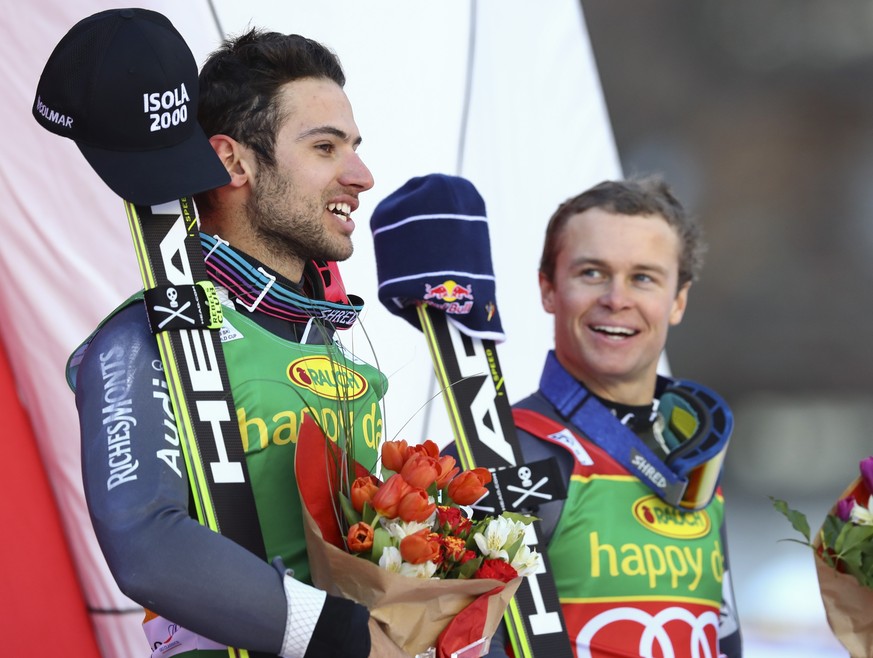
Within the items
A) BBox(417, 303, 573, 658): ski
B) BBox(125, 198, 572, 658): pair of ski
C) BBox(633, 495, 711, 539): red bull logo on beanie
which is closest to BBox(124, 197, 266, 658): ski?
BBox(125, 198, 572, 658): pair of ski

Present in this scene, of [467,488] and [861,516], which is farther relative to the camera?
[861,516]

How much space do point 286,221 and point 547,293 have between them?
31.7 inches

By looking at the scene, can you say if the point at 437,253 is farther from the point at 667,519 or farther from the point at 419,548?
the point at 419,548

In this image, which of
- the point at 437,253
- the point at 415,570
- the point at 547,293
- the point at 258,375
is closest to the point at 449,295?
the point at 437,253

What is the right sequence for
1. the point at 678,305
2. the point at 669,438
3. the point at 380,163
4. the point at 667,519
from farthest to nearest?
the point at 380,163, the point at 678,305, the point at 669,438, the point at 667,519

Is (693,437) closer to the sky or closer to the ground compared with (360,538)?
closer to the sky

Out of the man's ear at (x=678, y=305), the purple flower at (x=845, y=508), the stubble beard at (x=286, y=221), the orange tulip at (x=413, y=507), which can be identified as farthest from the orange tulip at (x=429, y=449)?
the man's ear at (x=678, y=305)

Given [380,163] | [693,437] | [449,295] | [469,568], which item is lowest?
[469,568]

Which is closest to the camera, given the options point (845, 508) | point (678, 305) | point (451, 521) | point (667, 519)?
point (451, 521)

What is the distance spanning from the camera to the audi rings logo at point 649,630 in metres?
1.97

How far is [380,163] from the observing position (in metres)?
2.69

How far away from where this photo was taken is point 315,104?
172cm

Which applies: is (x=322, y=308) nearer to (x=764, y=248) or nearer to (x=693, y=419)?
(x=693, y=419)

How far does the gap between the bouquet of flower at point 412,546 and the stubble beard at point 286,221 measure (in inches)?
12.3
